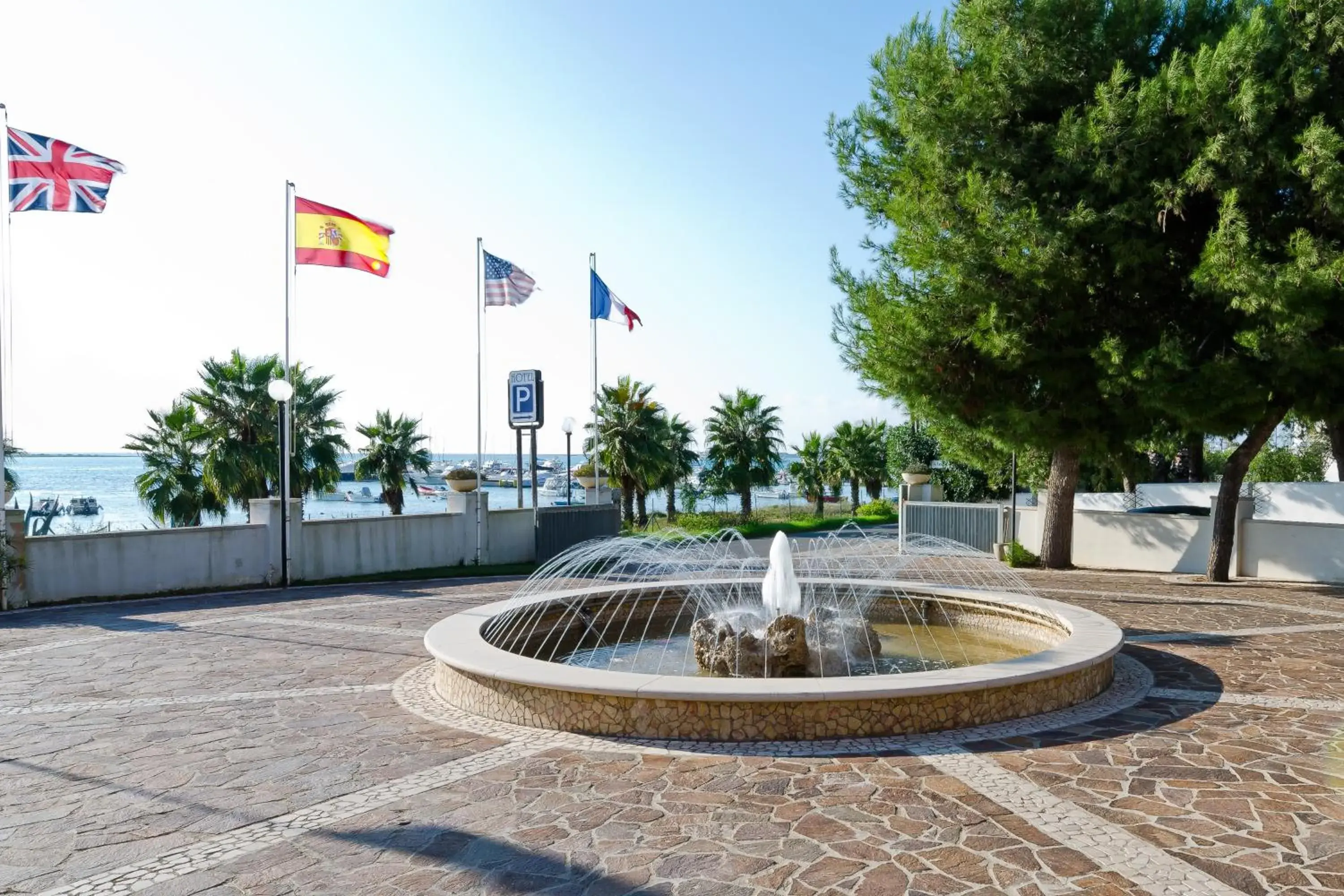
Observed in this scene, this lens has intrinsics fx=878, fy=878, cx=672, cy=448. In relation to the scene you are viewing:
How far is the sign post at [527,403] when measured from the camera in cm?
2155

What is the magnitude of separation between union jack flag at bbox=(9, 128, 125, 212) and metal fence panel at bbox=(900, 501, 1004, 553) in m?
20.1

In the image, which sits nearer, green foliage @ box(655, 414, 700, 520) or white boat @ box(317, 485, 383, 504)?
green foliage @ box(655, 414, 700, 520)

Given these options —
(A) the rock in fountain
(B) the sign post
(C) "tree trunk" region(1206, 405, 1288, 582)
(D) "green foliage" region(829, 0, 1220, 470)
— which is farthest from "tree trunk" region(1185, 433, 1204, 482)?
(A) the rock in fountain

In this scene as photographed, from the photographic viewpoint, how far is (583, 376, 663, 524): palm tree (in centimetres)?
3222

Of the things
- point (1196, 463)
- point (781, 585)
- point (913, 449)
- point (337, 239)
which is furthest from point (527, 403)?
point (1196, 463)

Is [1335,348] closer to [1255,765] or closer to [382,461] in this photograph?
[1255,765]

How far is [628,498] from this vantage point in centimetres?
3400

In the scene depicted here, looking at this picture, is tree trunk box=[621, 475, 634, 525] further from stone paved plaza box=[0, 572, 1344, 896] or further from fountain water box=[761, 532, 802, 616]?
stone paved plaza box=[0, 572, 1344, 896]

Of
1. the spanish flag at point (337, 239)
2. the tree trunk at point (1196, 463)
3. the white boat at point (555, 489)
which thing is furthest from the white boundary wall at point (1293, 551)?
the white boat at point (555, 489)

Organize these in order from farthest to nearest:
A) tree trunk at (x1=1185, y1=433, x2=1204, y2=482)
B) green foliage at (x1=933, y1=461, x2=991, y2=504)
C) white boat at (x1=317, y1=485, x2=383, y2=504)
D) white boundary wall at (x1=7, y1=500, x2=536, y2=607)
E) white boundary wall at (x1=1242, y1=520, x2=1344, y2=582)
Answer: white boat at (x1=317, y1=485, x2=383, y2=504)
green foliage at (x1=933, y1=461, x2=991, y2=504)
tree trunk at (x1=1185, y1=433, x2=1204, y2=482)
white boundary wall at (x1=1242, y1=520, x2=1344, y2=582)
white boundary wall at (x1=7, y1=500, x2=536, y2=607)

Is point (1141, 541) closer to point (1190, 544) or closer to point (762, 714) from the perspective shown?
point (1190, 544)

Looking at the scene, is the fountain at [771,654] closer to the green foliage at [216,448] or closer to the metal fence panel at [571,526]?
the metal fence panel at [571,526]

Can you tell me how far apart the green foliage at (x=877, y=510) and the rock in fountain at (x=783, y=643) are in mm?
26222

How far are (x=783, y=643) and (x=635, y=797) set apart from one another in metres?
3.81
